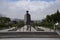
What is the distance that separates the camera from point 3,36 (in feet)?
22.8

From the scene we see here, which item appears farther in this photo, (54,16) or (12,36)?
(54,16)

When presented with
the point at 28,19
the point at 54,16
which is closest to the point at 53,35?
the point at 28,19

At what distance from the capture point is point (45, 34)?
7.17 m

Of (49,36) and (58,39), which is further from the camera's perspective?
(49,36)

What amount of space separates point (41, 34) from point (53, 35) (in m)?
0.57

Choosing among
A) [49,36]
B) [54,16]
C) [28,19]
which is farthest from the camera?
[54,16]

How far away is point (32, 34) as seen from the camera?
23.4 feet

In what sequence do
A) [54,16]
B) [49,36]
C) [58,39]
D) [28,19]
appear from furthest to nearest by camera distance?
1. [54,16]
2. [28,19]
3. [49,36]
4. [58,39]

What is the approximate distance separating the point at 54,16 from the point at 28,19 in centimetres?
489

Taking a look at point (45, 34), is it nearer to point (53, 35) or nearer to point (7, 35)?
point (53, 35)

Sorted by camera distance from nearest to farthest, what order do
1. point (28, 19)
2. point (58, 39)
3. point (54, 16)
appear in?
1. point (58, 39)
2. point (28, 19)
3. point (54, 16)

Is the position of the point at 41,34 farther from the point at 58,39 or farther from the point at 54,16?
the point at 54,16

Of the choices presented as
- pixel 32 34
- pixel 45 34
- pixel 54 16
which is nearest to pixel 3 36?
pixel 32 34

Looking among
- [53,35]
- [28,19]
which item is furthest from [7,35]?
[28,19]
